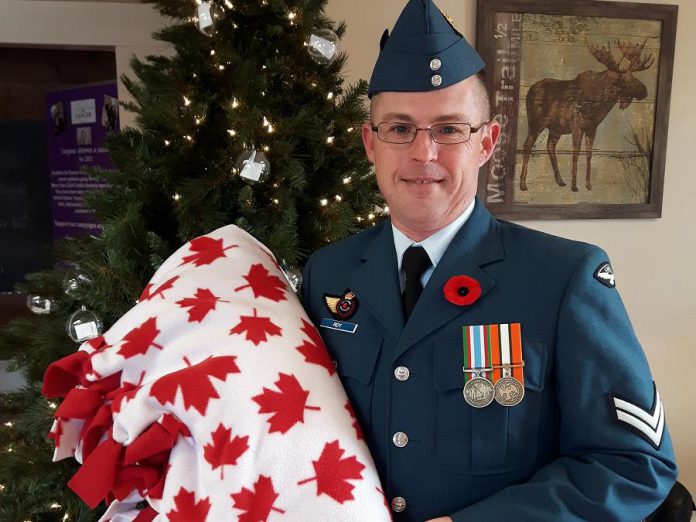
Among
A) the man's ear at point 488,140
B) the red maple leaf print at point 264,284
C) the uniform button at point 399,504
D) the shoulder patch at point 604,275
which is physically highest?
the man's ear at point 488,140

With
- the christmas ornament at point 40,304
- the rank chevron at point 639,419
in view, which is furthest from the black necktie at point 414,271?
the christmas ornament at point 40,304

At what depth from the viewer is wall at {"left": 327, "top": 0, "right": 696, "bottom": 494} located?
→ 2463 mm

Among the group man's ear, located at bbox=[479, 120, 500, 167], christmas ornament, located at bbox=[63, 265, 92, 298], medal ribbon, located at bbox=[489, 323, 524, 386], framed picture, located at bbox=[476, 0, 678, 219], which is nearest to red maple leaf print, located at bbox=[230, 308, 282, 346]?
medal ribbon, located at bbox=[489, 323, 524, 386]

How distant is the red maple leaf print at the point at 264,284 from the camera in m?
0.99

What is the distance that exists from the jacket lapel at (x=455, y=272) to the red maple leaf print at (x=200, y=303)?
29cm

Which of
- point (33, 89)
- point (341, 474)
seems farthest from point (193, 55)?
point (33, 89)

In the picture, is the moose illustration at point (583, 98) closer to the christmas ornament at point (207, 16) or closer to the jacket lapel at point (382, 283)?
the christmas ornament at point (207, 16)

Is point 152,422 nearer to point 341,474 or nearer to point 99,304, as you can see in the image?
point 341,474

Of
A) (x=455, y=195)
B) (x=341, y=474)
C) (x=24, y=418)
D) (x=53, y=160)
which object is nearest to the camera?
(x=341, y=474)

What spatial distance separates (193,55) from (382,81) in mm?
674

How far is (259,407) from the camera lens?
821mm

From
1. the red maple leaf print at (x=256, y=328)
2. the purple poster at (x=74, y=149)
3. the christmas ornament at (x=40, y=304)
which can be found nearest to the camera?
the red maple leaf print at (x=256, y=328)

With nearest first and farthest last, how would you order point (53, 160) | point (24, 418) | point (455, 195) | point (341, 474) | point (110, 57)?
point (341, 474) < point (455, 195) < point (24, 418) < point (53, 160) < point (110, 57)

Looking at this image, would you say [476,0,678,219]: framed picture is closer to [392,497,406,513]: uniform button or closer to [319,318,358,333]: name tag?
[319,318,358,333]: name tag
